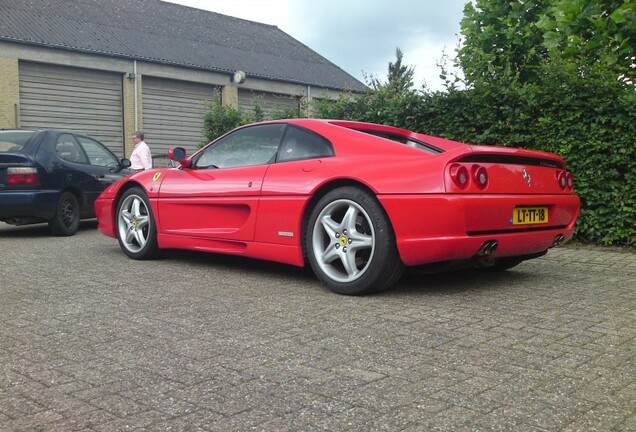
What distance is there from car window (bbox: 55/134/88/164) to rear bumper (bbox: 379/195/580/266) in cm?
637

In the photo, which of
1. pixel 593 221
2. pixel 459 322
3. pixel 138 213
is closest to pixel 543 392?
pixel 459 322

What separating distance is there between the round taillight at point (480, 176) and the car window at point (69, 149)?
6.73 metres

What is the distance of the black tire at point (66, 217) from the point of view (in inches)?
356

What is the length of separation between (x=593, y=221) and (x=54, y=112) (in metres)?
19.8

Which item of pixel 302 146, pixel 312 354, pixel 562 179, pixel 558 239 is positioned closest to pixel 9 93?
pixel 302 146

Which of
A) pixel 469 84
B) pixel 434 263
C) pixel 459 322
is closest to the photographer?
pixel 459 322

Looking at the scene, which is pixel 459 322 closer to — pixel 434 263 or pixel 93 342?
pixel 434 263

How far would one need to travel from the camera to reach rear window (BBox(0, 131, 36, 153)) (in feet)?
29.5

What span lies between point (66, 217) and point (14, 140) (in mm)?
1253

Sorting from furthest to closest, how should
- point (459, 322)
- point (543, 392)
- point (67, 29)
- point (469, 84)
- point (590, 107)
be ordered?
point (67, 29)
point (469, 84)
point (590, 107)
point (459, 322)
point (543, 392)

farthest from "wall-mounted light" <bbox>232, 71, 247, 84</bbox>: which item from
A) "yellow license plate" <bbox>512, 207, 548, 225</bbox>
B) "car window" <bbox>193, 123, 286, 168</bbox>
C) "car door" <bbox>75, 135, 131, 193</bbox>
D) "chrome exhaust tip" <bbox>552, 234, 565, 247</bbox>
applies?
"yellow license plate" <bbox>512, 207, 548, 225</bbox>

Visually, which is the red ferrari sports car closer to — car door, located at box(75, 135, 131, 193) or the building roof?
car door, located at box(75, 135, 131, 193)

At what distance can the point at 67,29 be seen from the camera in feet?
80.2

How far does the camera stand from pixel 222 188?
18.7 feet
